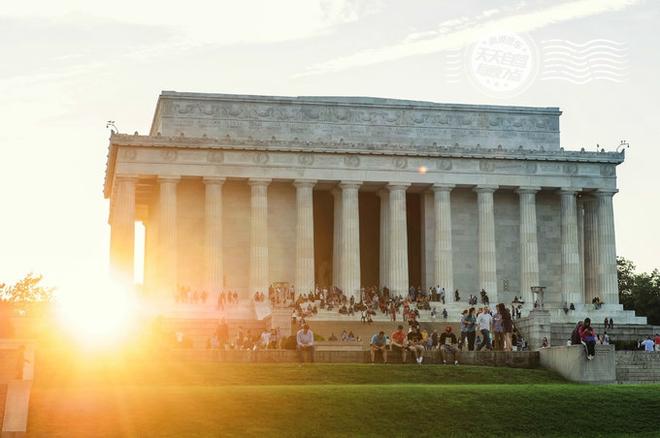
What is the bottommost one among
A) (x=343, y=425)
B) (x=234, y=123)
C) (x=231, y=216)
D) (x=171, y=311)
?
(x=343, y=425)

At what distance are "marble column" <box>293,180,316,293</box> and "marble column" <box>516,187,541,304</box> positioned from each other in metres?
14.4

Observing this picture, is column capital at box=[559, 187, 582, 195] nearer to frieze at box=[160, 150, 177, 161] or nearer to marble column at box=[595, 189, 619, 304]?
marble column at box=[595, 189, 619, 304]

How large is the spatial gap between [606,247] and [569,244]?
9.02 ft

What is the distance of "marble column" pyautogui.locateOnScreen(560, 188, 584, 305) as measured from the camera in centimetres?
8769

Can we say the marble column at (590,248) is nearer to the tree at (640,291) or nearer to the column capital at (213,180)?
the tree at (640,291)

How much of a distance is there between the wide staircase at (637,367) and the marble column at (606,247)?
37.1m

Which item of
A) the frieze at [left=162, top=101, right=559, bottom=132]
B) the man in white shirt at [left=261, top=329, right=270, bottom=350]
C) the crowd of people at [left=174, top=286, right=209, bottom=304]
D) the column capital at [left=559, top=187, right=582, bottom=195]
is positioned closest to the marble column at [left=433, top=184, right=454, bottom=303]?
the frieze at [left=162, top=101, right=559, bottom=132]

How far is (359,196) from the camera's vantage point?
91.9 metres

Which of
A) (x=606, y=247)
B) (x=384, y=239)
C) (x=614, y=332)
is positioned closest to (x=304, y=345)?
(x=614, y=332)

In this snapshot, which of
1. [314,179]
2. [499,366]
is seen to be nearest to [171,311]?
[314,179]

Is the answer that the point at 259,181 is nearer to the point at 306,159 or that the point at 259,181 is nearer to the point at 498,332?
the point at 306,159

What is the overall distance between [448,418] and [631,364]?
1859 centimetres

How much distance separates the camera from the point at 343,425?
3291cm

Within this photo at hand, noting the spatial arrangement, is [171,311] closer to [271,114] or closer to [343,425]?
[271,114]
